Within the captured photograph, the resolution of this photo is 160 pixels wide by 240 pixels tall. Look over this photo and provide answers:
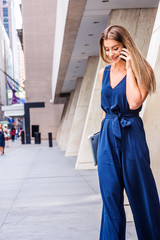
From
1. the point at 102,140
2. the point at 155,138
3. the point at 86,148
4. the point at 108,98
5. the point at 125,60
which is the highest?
the point at 125,60

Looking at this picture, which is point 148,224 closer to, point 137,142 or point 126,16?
point 137,142

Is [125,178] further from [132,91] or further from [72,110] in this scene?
[72,110]

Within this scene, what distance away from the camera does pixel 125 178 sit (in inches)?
112

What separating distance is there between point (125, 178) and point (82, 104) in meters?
14.3

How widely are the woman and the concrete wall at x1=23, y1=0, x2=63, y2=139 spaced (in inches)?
1874

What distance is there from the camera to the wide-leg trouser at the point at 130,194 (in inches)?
112

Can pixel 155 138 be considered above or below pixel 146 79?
below

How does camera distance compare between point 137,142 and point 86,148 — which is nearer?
point 137,142

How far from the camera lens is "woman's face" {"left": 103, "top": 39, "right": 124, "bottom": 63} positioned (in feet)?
9.71

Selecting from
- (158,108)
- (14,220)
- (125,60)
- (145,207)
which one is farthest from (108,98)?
(14,220)

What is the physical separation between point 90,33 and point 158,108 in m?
9.23

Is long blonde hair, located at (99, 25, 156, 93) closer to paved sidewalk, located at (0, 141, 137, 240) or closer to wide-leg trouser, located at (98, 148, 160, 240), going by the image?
wide-leg trouser, located at (98, 148, 160, 240)

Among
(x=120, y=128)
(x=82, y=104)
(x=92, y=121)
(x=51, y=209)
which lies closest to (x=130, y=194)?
(x=120, y=128)

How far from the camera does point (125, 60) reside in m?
2.94
